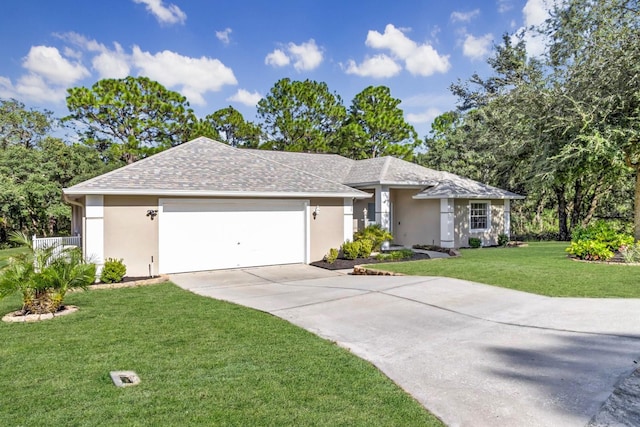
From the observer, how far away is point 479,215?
18703 mm

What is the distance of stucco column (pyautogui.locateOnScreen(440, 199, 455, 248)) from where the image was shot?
56.9 feet

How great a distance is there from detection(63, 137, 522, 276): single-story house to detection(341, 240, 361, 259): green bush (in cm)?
41

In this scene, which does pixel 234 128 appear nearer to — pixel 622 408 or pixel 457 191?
pixel 457 191

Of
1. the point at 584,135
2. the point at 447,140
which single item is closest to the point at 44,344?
the point at 584,135

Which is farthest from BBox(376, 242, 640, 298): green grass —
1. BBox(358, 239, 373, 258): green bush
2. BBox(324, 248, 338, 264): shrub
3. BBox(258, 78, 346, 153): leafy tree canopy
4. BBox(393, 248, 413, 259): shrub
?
BBox(258, 78, 346, 153): leafy tree canopy

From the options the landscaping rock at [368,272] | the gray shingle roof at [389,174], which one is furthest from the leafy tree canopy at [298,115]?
the landscaping rock at [368,272]

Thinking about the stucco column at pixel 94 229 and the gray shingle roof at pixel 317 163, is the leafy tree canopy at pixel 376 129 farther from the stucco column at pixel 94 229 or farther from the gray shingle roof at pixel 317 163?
the stucco column at pixel 94 229

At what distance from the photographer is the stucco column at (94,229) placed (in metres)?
10.6

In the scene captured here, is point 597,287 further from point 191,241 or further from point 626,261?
point 191,241

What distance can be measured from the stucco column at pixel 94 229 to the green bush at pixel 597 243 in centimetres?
1435

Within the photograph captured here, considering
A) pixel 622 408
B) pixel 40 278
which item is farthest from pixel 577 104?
pixel 40 278

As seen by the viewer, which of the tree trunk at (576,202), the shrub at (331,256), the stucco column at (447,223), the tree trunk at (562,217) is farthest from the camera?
the tree trunk at (562,217)

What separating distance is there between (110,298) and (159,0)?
1186 centimetres

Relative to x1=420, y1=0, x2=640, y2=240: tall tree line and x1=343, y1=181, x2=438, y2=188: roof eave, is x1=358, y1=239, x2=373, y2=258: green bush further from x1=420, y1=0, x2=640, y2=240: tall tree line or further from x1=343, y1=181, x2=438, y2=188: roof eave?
x1=420, y1=0, x2=640, y2=240: tall tree line
